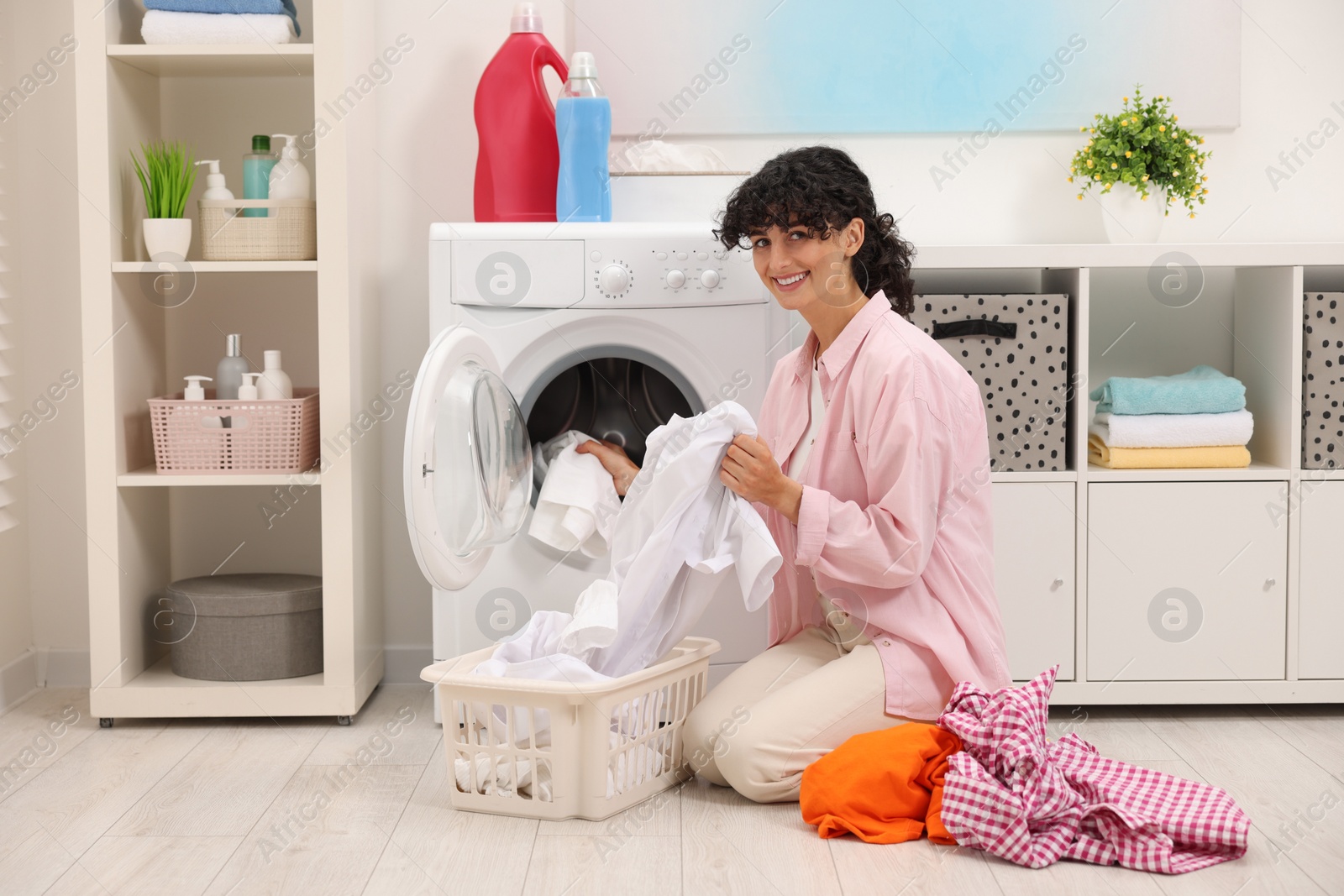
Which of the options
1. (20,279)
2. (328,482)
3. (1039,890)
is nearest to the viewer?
(1039,890)

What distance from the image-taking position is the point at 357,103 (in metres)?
2.33

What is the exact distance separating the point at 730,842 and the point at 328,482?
42.3 inches

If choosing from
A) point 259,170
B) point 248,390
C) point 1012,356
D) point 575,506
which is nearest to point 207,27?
point 259,170

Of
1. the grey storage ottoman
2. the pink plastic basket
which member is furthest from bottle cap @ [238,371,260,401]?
the grey storage ottoman

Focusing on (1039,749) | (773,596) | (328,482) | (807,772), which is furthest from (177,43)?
(1039,749)

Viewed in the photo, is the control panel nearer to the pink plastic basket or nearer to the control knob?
the control knob

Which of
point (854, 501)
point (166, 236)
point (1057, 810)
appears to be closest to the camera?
point (1057, 810)

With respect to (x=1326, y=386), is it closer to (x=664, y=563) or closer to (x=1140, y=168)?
(x=1140, y=168)

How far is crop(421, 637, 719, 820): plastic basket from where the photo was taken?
1.72 meters

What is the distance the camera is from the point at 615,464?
221cm

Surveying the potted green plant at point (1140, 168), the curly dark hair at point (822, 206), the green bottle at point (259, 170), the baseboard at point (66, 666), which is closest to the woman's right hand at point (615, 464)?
the curly dark hair at point (822, 206)

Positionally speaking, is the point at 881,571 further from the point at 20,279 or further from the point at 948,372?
the point at 20,279

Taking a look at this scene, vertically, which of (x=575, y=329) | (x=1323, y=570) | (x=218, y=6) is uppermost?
(x=218, y=6)

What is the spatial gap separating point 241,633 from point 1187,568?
1884 mm
